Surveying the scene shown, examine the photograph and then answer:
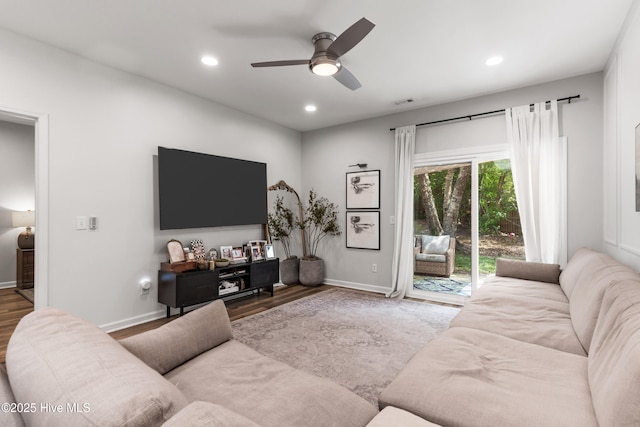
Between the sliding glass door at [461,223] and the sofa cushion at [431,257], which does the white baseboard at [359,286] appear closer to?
the sliding glass door at [461,223]

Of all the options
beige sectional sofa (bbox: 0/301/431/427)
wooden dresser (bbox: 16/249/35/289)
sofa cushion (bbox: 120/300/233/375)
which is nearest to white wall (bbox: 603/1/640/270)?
beige sectional sofa (bbox: 0/301/431/427)

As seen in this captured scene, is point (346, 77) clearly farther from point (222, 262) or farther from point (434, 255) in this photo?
point (434, 255)

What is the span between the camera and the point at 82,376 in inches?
27.5

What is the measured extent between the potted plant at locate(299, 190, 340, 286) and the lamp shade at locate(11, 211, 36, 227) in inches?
167

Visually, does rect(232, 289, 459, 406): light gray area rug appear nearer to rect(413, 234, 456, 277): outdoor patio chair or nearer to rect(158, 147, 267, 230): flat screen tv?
rect(413, 234, 456, 277): outdoor patio chair

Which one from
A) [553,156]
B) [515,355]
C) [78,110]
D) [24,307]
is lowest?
[24,307]

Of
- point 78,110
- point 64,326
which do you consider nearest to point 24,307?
point 78,110

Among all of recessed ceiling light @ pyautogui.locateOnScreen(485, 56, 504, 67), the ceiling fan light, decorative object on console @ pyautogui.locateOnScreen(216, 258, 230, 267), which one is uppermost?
recessed ceiling light @ pyautogui.locateOnScreen(485, 56, 504, 67)

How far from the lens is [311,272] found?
201 inches

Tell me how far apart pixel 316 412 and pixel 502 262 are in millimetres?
3176

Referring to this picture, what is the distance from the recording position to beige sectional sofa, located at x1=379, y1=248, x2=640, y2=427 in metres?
1.09

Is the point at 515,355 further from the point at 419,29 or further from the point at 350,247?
the point at 350,247

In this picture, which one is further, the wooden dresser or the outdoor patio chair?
the wooden dresser

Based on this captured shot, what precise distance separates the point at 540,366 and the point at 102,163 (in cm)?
387
